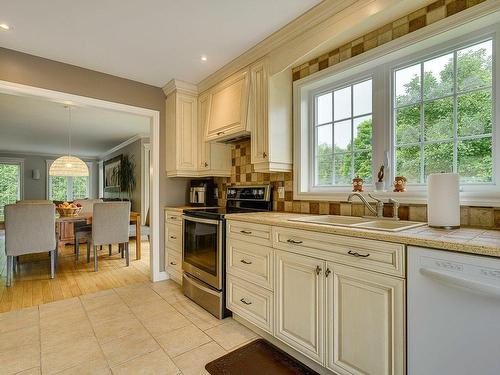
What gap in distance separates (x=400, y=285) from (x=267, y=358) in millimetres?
1043

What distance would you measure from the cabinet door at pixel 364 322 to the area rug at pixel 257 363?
31 cm

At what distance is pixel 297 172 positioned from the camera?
2424mm

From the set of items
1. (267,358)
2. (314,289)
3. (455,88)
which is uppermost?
(455,88)

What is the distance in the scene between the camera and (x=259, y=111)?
2.41 meters

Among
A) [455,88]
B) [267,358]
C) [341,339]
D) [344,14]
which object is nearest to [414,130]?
[455,88]

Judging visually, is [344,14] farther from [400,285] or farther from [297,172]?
[400,285]

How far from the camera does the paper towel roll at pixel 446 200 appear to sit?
1.39 m

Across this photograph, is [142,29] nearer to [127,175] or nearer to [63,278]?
[63,278]

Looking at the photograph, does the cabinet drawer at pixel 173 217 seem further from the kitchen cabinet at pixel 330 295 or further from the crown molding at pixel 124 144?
the crown molding at pixel 124 144

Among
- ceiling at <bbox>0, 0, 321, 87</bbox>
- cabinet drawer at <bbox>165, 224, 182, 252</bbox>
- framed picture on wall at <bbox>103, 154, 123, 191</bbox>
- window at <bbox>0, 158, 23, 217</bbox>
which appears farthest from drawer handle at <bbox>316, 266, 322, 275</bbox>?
window at <bbox>0, 158, 23, 217</bbox>

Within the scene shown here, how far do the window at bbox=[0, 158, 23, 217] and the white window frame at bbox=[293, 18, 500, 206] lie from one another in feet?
30.2

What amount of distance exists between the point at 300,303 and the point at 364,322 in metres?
0.41

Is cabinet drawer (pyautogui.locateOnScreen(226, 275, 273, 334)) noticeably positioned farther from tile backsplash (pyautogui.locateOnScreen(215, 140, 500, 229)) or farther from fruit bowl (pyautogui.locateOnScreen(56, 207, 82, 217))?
fruit bowl (pyautogui.locateOnScreen(56, 207, 82, 217))

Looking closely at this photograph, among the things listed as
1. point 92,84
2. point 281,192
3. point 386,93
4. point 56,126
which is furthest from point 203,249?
point 56,126
